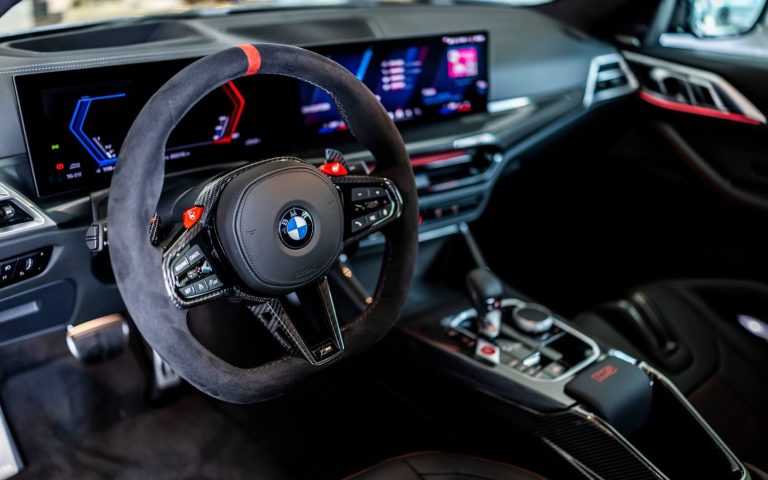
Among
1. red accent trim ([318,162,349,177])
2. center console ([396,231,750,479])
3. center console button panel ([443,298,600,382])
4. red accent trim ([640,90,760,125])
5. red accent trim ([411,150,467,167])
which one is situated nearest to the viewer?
red accent trim ([318,162,349,177])

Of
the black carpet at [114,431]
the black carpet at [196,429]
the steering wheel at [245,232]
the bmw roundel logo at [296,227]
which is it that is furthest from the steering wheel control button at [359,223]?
the black carpet at [114,431]

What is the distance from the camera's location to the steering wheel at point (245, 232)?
3.02 ft

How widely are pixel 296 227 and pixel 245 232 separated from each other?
0.08m

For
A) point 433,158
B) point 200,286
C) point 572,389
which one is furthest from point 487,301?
point 200,286

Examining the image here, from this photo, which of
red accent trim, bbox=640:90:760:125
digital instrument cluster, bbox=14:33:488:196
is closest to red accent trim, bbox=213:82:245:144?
digital instrument cluster, bbox=14:33:488:196

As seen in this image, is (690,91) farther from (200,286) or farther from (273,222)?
(200,286)

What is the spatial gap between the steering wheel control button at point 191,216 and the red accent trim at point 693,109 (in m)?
1.75

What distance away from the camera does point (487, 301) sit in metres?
1.69

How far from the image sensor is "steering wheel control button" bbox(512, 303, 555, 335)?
1693 mm

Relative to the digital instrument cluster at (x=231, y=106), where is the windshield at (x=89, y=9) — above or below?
above

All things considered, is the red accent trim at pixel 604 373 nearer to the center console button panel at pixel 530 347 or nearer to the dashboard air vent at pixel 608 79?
the center console button panel at pixel 530 347

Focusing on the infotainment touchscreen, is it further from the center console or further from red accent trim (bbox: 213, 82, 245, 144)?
the center console

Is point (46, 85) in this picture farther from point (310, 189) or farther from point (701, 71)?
point (701, 71)

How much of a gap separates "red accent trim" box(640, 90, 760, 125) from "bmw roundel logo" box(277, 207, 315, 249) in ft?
5.28
